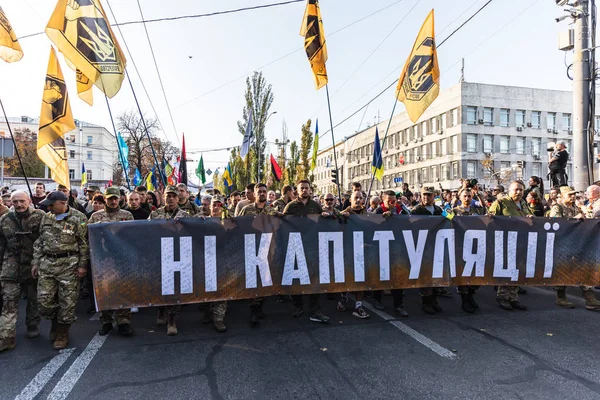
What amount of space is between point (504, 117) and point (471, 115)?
4962 mm

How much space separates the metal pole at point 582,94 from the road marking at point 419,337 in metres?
7.94

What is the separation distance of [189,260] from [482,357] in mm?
3546

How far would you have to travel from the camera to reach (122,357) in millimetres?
4113

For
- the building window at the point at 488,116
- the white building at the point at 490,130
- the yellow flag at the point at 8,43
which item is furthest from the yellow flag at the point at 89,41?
the building window at the point at 488,116

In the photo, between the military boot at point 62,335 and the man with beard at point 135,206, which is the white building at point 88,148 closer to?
the man with beard at point 135,206

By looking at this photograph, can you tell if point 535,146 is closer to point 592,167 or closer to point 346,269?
point 592,167

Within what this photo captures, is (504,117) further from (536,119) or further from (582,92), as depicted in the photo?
(582,92)

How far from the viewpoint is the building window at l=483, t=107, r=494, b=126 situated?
47.2 meters

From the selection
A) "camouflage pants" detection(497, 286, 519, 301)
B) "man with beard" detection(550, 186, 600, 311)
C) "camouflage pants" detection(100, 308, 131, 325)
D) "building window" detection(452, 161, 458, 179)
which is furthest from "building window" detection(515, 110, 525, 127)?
"camouflage pants" detection(100, 308, 131, 325)

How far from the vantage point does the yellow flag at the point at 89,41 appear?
552 centimetres

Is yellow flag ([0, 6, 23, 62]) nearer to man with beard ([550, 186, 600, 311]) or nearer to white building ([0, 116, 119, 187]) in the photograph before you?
man with beard ([550, 186, 600, 311])

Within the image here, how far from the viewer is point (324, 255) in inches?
206

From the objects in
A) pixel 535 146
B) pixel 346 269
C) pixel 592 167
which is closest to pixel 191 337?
pixel 346 269

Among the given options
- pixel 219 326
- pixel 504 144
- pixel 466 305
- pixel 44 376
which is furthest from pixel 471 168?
pixel 44 376
